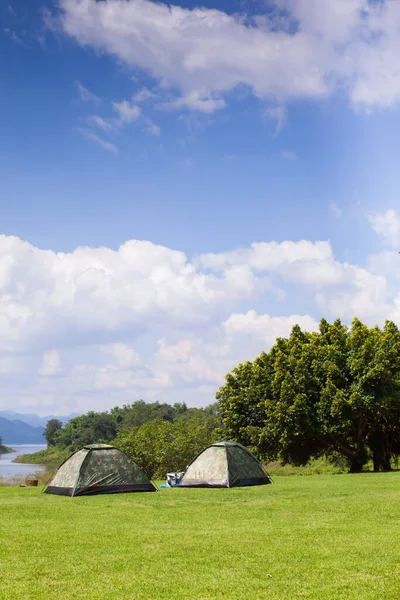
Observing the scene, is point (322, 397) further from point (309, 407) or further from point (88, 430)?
point (88, 430)

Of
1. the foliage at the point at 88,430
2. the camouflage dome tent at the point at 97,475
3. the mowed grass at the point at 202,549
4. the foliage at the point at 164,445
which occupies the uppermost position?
the foliage at the point at 88,430

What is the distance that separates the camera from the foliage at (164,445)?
4284 cm

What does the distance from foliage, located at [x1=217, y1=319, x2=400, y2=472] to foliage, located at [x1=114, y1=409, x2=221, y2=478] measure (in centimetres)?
364

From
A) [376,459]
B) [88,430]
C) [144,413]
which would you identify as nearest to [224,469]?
[376,459]

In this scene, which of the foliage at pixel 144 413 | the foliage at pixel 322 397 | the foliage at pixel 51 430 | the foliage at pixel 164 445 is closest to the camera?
the foliage at pixel 322 397

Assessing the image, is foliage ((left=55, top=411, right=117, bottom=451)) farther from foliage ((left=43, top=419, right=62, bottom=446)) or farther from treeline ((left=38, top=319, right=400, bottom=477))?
treeline ((left=38, top=319, right=400, bottom=477))

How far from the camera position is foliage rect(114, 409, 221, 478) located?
141ft

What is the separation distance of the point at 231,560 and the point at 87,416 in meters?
118

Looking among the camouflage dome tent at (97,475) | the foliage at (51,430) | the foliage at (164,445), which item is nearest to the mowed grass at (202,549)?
the camouflage dome tent at (97,475)

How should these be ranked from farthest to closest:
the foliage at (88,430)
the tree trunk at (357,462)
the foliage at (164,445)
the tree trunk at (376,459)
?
the foliage at (88,430), the foliage at (164,445), the tree trunk at (376,459), the tree trunk at (357,462)

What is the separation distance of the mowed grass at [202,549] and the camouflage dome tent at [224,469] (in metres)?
5.07

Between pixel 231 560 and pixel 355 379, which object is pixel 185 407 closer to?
pixel 355 379

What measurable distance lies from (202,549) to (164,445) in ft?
105

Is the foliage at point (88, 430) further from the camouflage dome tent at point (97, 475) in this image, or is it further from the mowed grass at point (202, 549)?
the mowed grass at point (202, 549)
